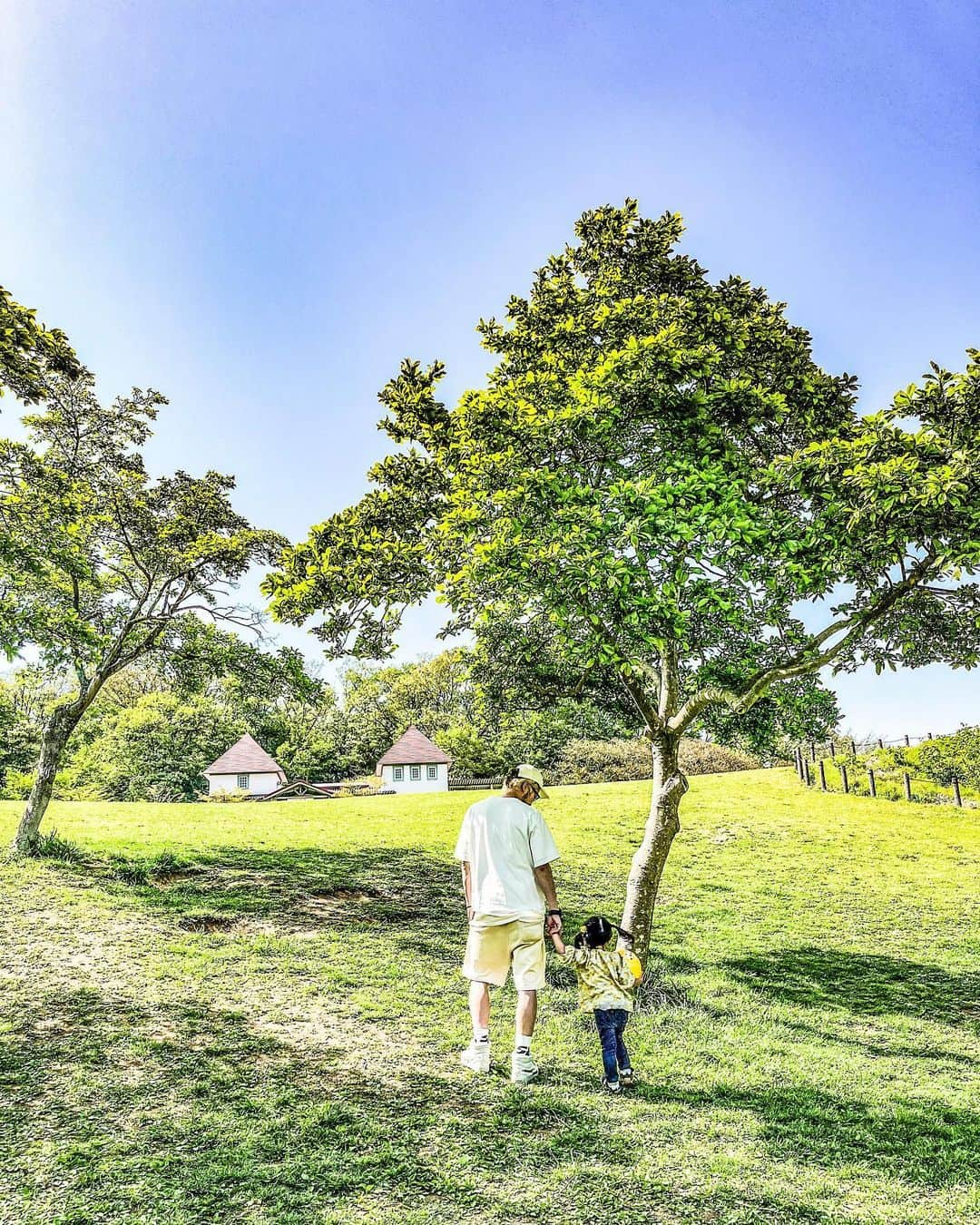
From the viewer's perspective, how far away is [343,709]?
175 ft

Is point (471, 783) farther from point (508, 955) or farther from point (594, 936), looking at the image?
point (508, 955)

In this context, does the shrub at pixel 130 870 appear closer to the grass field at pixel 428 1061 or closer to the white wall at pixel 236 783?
the grass field at pixel 428 1061

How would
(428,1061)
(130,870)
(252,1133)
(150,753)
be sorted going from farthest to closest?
(150,753) < (130,870) < (428,1061) < (252,1133)

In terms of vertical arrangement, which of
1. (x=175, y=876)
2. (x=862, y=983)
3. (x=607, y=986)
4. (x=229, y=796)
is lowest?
(x=862, y=983)

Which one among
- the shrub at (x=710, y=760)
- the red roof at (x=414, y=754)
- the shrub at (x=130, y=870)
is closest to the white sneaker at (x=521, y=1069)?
the shrub at (x=130, y=870)

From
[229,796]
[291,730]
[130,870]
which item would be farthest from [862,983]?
[291,730]

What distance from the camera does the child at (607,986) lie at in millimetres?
5242

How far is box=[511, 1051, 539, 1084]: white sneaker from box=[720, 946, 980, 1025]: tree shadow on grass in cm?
468

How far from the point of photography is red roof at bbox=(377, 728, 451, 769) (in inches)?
1660

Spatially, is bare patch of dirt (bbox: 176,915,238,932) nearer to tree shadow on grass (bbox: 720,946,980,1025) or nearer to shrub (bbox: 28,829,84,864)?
shrub (bbox: 28,829,84,864)

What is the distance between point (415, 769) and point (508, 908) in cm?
3828

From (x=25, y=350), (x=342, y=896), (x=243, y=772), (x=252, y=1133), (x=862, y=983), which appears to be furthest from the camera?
(x=243, y=772)

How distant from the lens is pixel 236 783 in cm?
4122

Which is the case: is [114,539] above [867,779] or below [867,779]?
above
